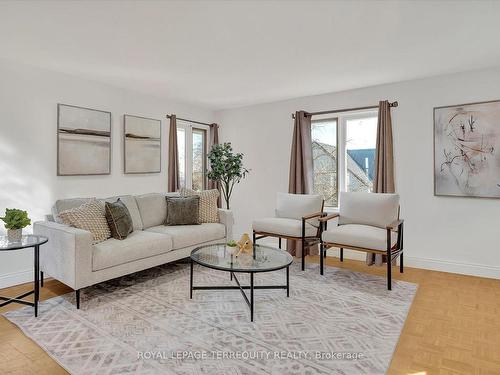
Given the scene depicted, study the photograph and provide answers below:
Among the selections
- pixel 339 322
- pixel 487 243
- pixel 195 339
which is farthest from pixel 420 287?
pixel 195 339

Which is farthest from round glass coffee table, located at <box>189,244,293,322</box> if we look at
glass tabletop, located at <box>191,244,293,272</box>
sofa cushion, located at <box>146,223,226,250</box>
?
sofa cushion, located at <box>146,223,226,250</box>

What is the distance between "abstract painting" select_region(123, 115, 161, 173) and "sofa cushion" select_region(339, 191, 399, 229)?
2.83m

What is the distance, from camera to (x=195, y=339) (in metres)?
2.34

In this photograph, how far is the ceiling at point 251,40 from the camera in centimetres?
238

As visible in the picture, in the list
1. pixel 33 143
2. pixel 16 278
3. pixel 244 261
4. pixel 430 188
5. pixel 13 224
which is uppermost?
pixel 33 143

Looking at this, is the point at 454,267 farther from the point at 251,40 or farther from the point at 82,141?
the point at 82,141

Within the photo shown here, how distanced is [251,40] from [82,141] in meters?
2.48

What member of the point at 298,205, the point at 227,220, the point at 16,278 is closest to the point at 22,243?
A: the point at 16,278

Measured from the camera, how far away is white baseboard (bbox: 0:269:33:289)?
339 cm

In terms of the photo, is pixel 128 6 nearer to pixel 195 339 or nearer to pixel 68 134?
pixel 68 134

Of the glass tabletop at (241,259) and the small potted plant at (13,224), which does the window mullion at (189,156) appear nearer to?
the glass tabletop at (241,259)

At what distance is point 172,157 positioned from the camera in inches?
201

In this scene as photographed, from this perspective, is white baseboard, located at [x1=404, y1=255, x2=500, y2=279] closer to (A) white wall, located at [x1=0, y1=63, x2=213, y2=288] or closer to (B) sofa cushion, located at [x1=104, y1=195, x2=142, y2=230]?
(B) sofa cushion, located at [x1=104, y1=195, x2=142, y2=230]

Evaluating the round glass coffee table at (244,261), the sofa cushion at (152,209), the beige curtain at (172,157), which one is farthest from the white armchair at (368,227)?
the beige curtain at (172,157)
